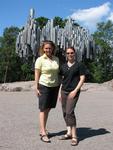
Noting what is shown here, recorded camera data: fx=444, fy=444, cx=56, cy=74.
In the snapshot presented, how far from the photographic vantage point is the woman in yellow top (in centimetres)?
832

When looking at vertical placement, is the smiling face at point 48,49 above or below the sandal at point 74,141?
above

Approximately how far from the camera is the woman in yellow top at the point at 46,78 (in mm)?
8320

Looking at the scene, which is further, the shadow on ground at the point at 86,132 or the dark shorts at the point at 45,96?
the shadow on ground at the point at 86,132

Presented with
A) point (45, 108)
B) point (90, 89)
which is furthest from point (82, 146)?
point (90, 89)

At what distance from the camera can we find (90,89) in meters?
25.3

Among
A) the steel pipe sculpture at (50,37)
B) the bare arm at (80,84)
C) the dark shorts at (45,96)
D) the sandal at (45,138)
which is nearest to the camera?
the sandal at (45,138)

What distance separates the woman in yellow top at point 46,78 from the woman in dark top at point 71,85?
0.55 ft

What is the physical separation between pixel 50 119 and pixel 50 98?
298 cm

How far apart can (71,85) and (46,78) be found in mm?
487

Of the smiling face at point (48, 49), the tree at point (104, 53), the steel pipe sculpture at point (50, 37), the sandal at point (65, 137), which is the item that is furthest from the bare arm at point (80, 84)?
the tree at point (104, 53)

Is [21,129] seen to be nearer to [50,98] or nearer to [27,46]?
[50,98]

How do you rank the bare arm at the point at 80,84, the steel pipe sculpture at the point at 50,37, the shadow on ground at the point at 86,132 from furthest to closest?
the steel pipe sculpture at the point at 50,37
the shadow on ground at the point at 86,132
the bare arm at the point at 80,84

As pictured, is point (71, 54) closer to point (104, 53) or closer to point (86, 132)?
point (86, 132)

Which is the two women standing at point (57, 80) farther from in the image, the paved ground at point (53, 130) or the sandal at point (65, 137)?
the paved ground at point (53, 130)
